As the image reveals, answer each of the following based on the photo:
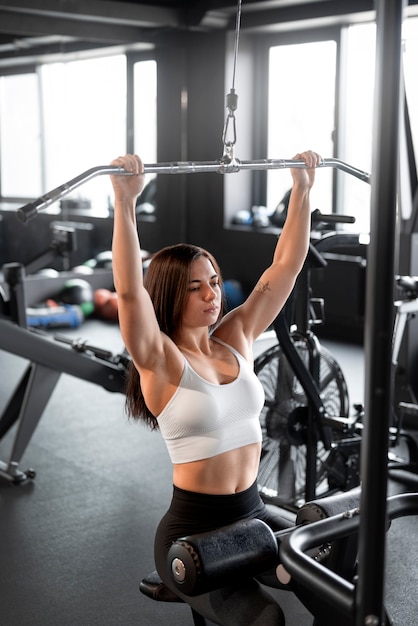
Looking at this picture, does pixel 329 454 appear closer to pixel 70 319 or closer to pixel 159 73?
→ pixel 70 319

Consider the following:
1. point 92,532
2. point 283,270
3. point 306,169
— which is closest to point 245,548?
point 283,270

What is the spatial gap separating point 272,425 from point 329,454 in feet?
0.87

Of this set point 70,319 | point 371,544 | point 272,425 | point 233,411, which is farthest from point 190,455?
point 70,319

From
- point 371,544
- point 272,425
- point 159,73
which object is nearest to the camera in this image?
Answer: point 371,544

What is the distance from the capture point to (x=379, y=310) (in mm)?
1096

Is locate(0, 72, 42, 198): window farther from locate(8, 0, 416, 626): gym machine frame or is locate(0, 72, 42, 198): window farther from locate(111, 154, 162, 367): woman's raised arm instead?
locate(8, 0, 416, 626): gym machine frame

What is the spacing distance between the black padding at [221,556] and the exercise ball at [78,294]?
4.98m

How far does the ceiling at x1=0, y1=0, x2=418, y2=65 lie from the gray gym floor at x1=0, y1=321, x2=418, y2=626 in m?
3.03

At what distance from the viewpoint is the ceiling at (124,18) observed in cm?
587

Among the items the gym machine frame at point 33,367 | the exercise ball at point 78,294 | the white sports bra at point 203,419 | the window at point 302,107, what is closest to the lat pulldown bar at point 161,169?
the white sports bra at point 203,419

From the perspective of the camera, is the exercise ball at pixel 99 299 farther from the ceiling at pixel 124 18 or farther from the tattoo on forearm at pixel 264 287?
the tattoo on forearm at pixel 264 287

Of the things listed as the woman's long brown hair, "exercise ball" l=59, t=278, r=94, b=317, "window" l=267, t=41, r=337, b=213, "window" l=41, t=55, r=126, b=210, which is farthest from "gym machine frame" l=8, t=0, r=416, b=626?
"window" l=41, t=55, r=126, b=210

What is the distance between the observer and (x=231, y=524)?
1.77 m

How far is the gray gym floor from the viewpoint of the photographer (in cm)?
250
